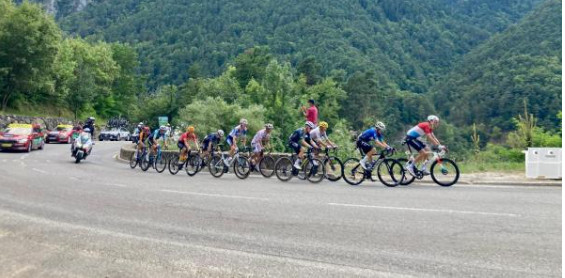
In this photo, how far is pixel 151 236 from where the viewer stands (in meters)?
8.11

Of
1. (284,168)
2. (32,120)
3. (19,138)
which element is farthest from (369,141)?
(32,120)

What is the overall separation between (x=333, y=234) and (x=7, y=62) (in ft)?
157

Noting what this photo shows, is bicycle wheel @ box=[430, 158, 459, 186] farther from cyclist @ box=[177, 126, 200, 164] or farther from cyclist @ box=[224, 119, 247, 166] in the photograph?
cyclist @ box=[177, 126, 200, 164]

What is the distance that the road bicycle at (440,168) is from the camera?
47.1ft

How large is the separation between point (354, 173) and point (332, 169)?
3.10ft

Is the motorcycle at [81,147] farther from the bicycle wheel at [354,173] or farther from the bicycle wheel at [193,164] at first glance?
the bicycle wheel at [354,173]

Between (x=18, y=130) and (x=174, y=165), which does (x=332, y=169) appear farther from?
(x=18, y=130)

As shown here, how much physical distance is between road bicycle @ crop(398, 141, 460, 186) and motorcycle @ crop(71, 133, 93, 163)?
1698 cm

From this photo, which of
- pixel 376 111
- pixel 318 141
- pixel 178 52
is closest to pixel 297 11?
pixel 178 52

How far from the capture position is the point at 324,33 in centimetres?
12350

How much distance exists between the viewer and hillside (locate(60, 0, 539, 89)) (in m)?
117

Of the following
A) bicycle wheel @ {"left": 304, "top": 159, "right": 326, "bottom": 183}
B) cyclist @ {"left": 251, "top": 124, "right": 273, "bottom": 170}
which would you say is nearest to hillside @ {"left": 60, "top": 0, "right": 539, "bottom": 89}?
cyclist @ {"left": 251, "top": 124, "right": 273, "bottom": 170}

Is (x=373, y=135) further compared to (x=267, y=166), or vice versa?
(x=267, y=166)

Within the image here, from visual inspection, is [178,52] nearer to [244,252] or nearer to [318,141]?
[318,141]
